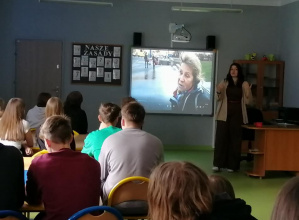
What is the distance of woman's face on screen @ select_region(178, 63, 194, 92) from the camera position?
31.2ft

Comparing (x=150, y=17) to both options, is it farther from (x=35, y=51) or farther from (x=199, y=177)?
(x=199, y=177)

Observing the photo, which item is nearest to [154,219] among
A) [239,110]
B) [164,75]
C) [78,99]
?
[78,99]

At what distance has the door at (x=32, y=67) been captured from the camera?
923cm

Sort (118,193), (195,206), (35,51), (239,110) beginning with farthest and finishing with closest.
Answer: (35,51), (239,110), (118,193), (195,206)

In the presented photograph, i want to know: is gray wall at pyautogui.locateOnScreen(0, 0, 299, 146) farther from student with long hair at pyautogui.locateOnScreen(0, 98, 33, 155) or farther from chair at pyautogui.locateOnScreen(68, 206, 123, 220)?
chair at pyautogui.locateOnScreen(68, 206, 123, 220)

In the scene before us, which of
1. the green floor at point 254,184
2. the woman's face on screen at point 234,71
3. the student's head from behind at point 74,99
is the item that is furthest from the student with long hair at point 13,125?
the woman's face on screen at point 234,71

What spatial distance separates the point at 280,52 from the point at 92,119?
417 cm

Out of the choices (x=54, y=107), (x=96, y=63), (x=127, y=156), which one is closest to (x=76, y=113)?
(x=54, y=107)

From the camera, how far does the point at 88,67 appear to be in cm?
942

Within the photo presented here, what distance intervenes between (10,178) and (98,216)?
0.60 metres

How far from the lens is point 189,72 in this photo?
9523mm

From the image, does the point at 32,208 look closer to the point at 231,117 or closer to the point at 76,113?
the point at 76,113

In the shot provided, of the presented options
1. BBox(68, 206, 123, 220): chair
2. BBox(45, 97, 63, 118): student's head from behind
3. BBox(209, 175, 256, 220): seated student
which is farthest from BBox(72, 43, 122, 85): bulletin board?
BBox(209, 175, 256, 220): seated student

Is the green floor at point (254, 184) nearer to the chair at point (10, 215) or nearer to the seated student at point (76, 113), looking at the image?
the seated student at point (76, 113)
